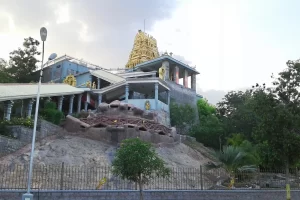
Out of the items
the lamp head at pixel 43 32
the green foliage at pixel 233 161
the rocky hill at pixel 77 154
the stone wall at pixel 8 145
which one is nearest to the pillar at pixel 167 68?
the rocky hill at pixel 77 154

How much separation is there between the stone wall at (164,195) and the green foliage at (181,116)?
68.6 feet

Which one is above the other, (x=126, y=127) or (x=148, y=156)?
(x=126, y=127)

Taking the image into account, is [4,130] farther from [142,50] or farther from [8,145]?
[142,50]

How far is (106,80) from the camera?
40.8 m

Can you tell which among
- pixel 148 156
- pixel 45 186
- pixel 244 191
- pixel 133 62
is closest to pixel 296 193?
pixel 244 191

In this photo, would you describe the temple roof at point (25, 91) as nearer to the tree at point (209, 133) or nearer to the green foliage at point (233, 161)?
the tree at point (209, 133)

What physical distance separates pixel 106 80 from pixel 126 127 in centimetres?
1559

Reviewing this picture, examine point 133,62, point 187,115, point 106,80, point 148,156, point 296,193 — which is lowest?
point 296,193

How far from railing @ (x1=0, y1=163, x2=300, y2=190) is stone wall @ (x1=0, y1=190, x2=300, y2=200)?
1.68ft

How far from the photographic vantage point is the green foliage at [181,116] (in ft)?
123

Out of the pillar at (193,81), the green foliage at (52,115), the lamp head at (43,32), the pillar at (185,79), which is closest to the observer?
the lamp head at (43,32)

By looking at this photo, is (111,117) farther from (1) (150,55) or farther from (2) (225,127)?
(1) (150,55)

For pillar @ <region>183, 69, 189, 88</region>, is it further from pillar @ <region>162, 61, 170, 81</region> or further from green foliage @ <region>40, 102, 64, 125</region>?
green foliage @ <region>40, 102, 64, 125</region>

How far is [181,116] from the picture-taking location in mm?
37625
